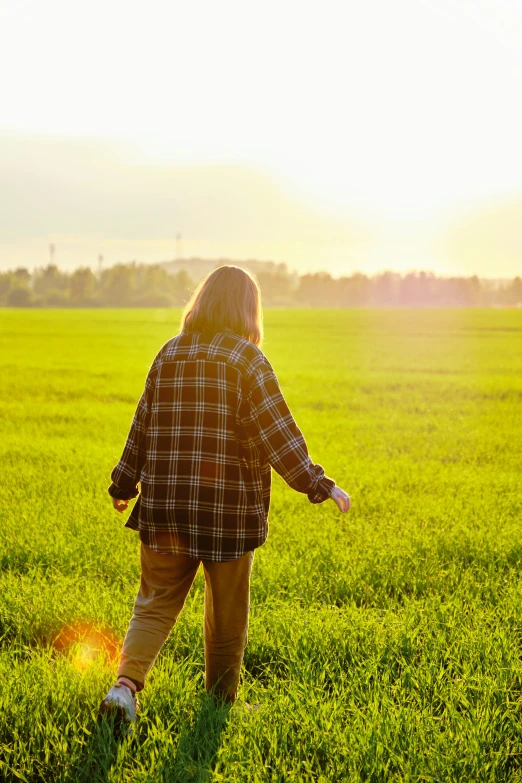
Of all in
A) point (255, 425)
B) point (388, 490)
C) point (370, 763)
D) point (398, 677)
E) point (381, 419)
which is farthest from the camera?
point (381, 419)

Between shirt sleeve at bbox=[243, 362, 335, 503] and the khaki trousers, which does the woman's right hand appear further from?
the khaki trousers

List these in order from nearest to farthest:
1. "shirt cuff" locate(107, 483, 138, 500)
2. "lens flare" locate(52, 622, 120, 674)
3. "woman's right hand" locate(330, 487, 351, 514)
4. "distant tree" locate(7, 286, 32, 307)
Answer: "woman's right hand" locate(330, 487, 351, 514)
"shirt cuff" locate(107, 483, 138, 500)
"lens flare" locate(52, 622, 120, 674)
"distant tree" locate(7, 286, 32, 307)

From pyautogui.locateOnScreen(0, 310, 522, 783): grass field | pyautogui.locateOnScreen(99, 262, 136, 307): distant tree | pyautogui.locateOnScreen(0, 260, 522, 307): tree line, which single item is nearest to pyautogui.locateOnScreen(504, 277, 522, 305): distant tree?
pyautogui.locateOnScreen(0, 260, 522, 307): tree line

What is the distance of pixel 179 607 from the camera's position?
3381mm

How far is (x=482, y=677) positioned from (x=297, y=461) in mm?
1540

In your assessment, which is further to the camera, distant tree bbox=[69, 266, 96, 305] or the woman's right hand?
distant tree bbox=[69, 266, 96, 305]

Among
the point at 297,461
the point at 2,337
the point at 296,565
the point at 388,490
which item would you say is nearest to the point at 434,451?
the point at 388,490

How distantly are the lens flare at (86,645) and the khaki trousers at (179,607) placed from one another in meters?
0.57

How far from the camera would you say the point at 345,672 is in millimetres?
3885

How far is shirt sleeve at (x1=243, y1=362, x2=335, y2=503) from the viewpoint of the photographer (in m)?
3.22

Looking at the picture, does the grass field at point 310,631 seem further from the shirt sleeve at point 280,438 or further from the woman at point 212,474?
the shirt sleeve at point 280,438

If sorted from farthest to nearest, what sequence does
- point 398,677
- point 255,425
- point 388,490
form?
point 388,490 → point 398,677 → point 255,425

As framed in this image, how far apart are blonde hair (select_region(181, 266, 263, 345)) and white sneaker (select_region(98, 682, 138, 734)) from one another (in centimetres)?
158

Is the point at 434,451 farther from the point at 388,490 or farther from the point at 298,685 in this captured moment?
the point at 298,685
